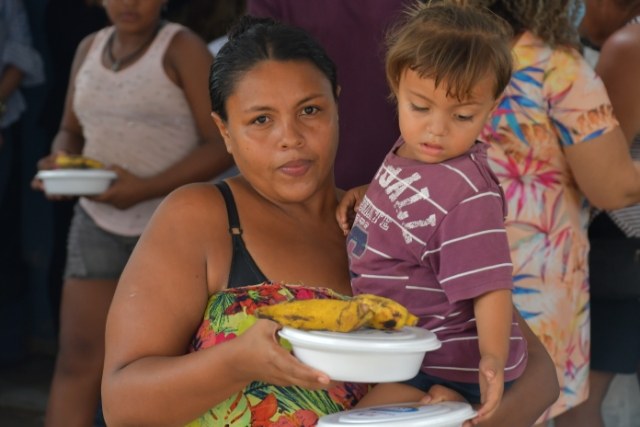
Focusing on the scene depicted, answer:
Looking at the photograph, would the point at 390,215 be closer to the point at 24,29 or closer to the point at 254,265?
the point at 254,265

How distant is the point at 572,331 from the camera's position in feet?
10.3

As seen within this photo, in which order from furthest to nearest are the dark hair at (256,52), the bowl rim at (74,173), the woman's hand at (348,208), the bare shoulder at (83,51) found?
the bare shoulder at (83,51), the bowl rim at (74,173), the woman's hand at (348,208), the dark hair at (256,52)

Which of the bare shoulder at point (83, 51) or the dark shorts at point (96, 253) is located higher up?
the bare shoulder at point (83, 51)

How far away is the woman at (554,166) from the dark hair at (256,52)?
699 mm

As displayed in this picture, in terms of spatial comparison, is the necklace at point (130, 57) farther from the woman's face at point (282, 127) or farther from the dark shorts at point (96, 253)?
the woman's face at point (282, 127)

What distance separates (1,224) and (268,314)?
4185 millimetres

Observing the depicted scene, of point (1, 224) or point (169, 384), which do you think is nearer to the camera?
point (169, 384)

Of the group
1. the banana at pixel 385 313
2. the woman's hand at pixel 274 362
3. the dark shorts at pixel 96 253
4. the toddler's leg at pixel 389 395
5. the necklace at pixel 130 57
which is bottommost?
the dark shorts at pixel 96 253

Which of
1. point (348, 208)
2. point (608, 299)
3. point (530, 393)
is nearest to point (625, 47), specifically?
point (608, 299)

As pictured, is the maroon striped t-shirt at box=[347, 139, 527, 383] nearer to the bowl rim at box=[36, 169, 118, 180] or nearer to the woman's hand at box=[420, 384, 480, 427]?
the woman's hand at box=[420, 384, 480, 427]

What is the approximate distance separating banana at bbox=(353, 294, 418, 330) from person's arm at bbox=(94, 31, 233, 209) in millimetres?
2213

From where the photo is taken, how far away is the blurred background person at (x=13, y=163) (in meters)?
5.31

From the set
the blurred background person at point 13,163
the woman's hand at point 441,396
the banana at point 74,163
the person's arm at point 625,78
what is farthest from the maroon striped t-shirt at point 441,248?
the blurred background person at point 13,163

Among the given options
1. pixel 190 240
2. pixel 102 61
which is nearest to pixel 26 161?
pixel 102 61
